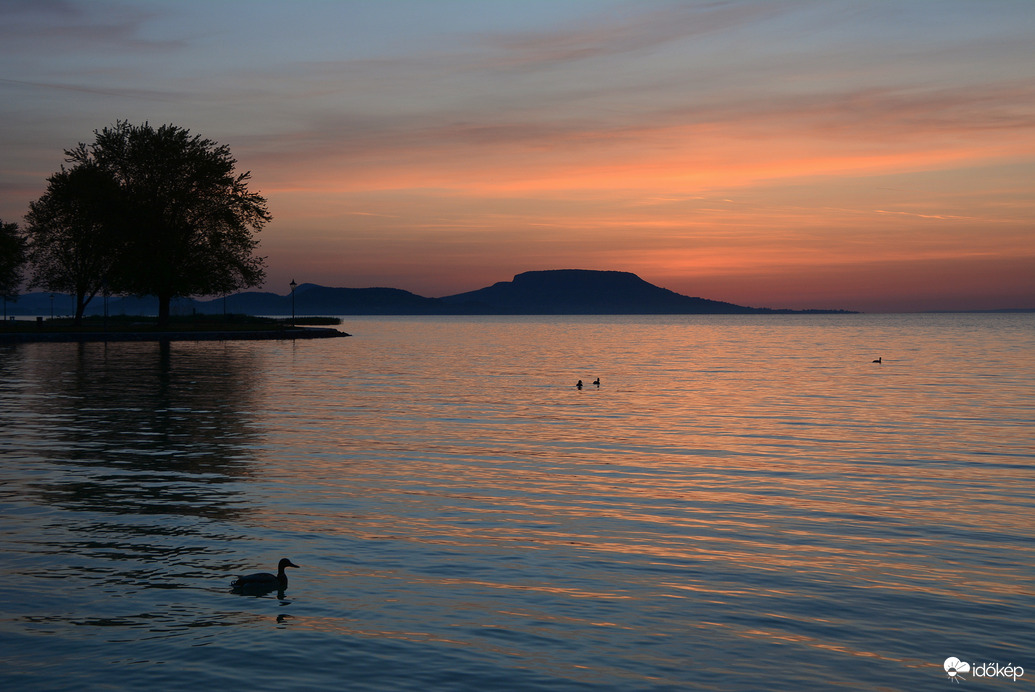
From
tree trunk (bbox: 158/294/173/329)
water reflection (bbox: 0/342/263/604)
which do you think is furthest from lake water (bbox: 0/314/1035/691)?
tree trunk (bbox: 158/294/173/329)

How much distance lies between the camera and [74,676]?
9.13 m

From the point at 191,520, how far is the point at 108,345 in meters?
73.5

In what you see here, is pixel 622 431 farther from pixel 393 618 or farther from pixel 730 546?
pixel 393 618

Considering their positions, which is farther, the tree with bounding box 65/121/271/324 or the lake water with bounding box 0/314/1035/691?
the tree with bounding box 65/121/271/324

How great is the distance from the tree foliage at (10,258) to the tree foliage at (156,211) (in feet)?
16.5

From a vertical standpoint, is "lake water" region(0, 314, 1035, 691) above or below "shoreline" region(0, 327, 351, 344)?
below

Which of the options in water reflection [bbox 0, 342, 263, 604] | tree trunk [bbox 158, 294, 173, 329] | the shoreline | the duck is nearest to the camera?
the duck

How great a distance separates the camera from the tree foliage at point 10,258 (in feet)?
307

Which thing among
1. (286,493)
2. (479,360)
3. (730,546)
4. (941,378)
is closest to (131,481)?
(286,493)

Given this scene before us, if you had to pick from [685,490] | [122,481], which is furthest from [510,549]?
[122,481]

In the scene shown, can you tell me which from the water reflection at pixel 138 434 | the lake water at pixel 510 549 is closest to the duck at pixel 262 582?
the lake water at pixel 510 549

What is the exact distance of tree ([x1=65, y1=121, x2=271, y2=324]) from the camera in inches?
3425

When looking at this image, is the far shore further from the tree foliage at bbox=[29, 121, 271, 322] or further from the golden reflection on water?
the golden reflection on water

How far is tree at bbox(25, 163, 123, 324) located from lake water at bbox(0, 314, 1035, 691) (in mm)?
59095
